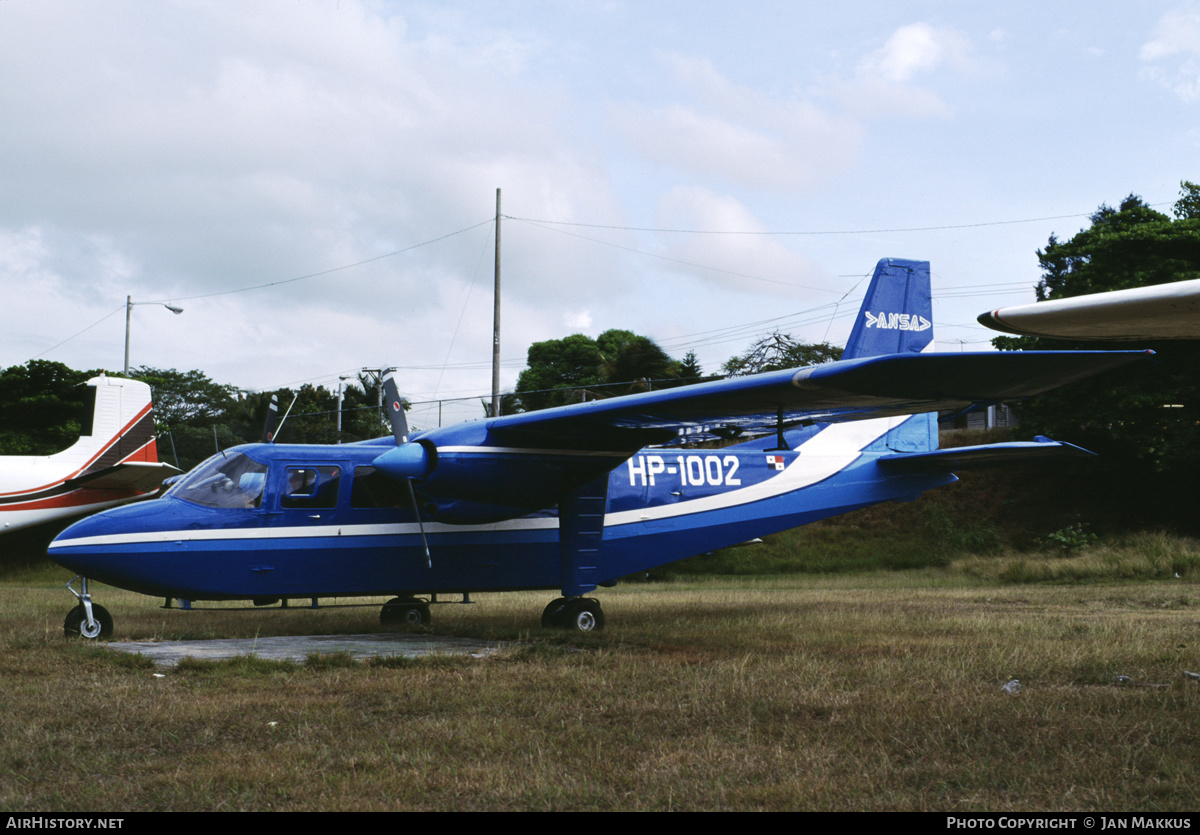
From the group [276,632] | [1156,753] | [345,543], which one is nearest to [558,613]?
[345,543]

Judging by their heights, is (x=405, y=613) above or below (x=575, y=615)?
below

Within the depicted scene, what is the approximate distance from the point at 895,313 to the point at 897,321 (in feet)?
0.44

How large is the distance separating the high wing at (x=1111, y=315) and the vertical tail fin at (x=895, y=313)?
911 cm

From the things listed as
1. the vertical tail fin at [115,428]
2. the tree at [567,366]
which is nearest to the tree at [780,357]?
the tree at [567,366]

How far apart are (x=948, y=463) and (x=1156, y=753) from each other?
29.8 ft

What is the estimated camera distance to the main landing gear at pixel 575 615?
Answer: 37.5 ft

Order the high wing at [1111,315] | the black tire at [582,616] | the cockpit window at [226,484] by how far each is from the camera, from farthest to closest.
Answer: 1. the black tire at [582,616]
2. the cockpit window at [226,484]
3. the high wing at [1111,315]

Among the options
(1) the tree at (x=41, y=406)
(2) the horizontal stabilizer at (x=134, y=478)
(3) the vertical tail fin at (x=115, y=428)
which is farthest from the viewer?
(1) the tree at (x=41, y=406)

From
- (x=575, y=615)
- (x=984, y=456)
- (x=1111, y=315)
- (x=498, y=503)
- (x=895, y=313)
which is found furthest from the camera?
(x=895, y=313)

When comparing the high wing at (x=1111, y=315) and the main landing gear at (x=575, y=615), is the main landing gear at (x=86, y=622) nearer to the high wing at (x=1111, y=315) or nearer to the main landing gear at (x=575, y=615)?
the main landing gear at (x=575, y=615)

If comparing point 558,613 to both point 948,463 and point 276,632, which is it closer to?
point 276,632

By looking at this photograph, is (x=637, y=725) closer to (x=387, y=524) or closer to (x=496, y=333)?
(x=387, y=524)

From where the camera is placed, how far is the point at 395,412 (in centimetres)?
1129

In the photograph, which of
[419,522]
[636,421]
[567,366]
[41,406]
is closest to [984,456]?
[636,421]
